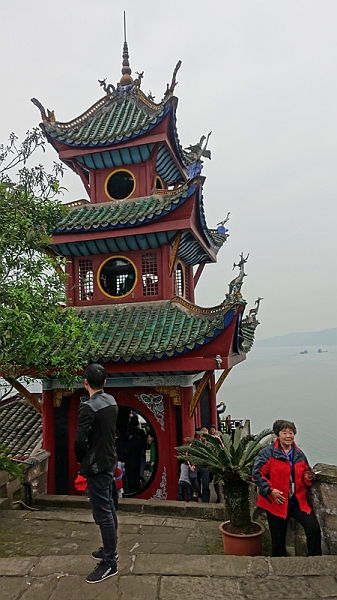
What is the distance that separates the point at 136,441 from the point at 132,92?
33.6ft

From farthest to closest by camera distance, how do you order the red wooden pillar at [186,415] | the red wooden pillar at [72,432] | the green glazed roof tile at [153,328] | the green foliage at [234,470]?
1. the red wooden pillar at [72,432]
2. the red wooden pillar at [186,415]
3. the green glazed roof tile at [153,328]
4. the green foliage at [234,470]

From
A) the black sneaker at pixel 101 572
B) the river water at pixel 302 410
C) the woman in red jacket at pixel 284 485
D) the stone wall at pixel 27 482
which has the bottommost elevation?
the river water at pixel 302 410

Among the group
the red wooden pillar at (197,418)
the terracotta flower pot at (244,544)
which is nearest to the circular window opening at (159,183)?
the red wooden pillar at (197,418)

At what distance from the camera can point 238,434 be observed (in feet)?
19.4

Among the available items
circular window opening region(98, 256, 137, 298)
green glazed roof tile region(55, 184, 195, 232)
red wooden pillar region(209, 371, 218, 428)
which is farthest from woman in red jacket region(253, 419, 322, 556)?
red wooden pillar region(209, 371, 218, 428)

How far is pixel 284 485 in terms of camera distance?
4.78 m

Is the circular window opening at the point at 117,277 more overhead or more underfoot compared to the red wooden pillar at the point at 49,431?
more overhead

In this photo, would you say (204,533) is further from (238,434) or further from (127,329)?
(127,329)

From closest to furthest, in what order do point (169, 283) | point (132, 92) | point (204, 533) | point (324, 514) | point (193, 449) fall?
point (324, 514), point (193, 449), point (204, 533), point (169, 283), point (132, 92)

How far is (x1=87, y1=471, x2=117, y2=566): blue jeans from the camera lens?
3.92 m

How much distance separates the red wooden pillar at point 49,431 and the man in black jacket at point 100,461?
268 inches

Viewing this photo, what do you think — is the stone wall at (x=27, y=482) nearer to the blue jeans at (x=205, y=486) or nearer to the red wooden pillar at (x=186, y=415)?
the red wooden pillar at (x=186, y=415)

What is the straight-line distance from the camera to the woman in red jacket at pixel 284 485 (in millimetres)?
4723

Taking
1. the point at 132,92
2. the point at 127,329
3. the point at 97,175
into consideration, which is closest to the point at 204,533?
the point at 127,329
